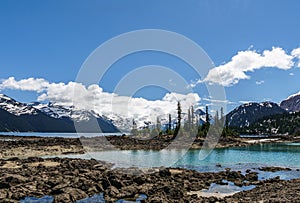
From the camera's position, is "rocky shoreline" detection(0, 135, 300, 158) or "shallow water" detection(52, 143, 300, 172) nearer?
"shallow water" detection(52, 143, 300, 172)

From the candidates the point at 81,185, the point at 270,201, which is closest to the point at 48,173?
the point at 81,185

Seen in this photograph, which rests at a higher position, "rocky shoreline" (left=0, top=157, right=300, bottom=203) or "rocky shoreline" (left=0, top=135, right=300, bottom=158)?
"rocky shoreline" (left=0, top=135, right=300, bottom=158)

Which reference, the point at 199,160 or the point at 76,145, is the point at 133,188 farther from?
the point at 76,145

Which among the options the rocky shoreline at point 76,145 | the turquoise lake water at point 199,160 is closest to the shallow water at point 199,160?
the turquoise lake water at point 199,160

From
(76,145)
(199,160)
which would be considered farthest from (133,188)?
(76,145)

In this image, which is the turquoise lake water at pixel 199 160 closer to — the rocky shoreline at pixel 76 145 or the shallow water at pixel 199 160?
the shallow water at pixel 199 160

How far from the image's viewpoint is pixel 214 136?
409 feet

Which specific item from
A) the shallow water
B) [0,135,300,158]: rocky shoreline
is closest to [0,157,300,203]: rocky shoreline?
the shallow water

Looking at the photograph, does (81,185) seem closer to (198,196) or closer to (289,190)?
(198,196)

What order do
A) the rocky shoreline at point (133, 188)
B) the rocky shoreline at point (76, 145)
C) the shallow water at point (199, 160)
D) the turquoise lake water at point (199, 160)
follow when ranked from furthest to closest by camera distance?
the rocky shoreline at point (76, 145) → the shallow water at point (199, 160) → the turquoise lake water at point (199, 160) → the rocky shoreline at point (133, 188)

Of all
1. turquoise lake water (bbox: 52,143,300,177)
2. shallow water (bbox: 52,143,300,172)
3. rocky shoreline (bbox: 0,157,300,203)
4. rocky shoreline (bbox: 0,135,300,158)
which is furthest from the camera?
rocky shoreline (bbox: 0,135,300,158)

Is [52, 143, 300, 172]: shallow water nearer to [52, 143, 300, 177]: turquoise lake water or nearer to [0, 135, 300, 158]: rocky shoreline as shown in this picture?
[52, 143, 300, 177]: turquoise lake water

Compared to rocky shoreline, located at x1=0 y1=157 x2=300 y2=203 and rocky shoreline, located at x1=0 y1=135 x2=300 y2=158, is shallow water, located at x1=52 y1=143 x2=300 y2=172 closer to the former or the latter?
rocky shoreline, located at x1=0 y1=135 x2=300 y2=158

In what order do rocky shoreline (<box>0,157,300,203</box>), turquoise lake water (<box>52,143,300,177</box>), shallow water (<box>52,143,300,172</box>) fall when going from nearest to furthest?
rocky shoreline (<box>0,157,300,203</box>)
turquoise lake water (<box>52,143,300,177</box>)
shallow water (<box>52,143,300,172</box>)
